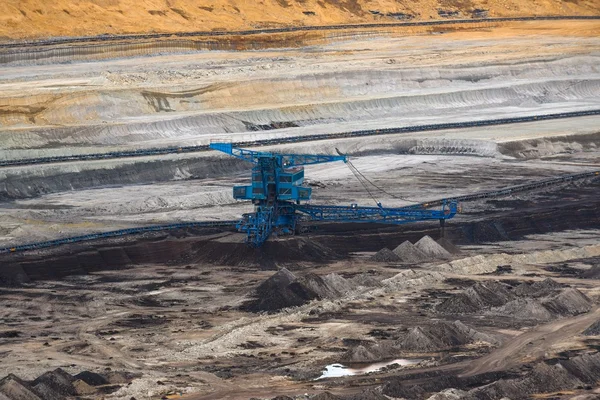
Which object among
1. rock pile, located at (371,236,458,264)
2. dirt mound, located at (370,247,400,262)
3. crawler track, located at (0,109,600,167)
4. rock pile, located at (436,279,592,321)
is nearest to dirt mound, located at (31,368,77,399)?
rock pile, located at (436,279,592,321)

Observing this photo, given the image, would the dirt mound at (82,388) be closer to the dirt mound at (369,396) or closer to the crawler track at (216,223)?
the dirt mound at (369,396)

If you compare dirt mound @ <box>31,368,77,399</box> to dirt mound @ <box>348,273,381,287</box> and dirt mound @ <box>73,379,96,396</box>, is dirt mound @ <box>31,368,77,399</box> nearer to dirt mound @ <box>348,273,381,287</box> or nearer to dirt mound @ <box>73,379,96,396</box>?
dirt mound @ <box>73,379,96,396</box>

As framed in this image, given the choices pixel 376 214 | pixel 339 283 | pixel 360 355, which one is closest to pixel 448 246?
pixel 376 214

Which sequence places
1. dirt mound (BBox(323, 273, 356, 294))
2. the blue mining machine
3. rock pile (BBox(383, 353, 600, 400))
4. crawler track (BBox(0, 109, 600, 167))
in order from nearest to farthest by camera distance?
rock pile (BBox(383, 353, 600, 400)) < dirt mound (BBox(323, 273, 356, 294)) < the blue mining machine < crawler track (BBox(0, 109, 600, 167))

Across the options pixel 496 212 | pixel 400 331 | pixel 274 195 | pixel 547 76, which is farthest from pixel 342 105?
pixel 400 331

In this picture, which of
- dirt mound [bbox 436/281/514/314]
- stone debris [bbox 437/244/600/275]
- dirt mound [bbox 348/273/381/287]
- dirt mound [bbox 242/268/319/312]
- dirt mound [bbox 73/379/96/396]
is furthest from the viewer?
stone debris [bbox 437/244/600/275]

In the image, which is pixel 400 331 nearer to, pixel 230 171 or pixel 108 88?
pixel 230 171

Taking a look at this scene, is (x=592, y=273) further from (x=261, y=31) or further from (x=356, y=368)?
(x=261, y=31)

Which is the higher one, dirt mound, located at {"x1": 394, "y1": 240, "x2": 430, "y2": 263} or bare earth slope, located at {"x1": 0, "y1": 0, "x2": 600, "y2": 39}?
bare earth slope, located at {"x1": 0, "y1": 0, "x2": 600, "y2": 39}
